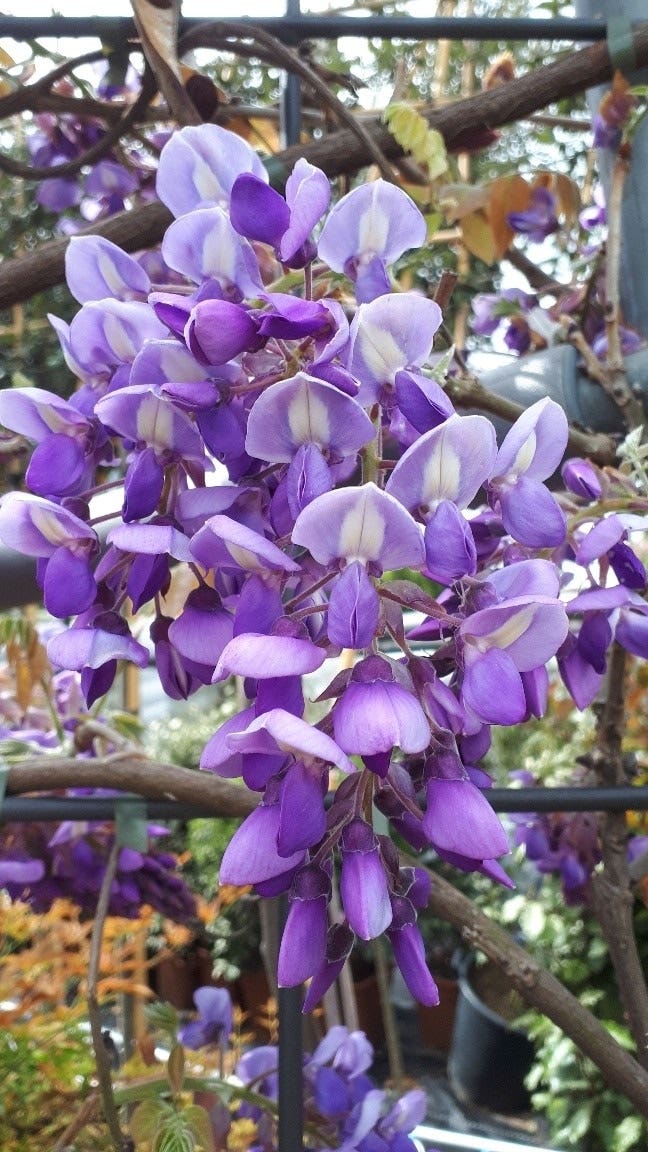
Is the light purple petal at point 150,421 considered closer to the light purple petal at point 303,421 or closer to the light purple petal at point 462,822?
the light purple petal at point 303,421

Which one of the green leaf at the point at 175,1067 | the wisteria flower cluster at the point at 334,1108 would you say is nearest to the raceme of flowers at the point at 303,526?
the green leaf at the point at 175,1067

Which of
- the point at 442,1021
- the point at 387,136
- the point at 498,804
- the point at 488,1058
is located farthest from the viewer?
the point at 442,1021

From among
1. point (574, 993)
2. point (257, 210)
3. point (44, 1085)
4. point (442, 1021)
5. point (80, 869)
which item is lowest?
point (442, 1021)

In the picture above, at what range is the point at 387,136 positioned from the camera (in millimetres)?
628

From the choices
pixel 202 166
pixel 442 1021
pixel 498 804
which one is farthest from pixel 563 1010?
pixel 442 1021

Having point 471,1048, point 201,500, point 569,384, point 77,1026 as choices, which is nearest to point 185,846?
point 471,1048

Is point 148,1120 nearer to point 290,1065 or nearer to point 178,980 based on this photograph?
point 290,1065

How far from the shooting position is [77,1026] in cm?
81

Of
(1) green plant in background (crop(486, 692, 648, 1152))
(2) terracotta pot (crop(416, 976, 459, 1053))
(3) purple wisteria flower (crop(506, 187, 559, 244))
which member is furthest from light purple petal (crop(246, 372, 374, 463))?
(2) terracotta pot (crop(416, 976, 459, 1053))

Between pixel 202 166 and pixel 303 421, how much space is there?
4.7 inches

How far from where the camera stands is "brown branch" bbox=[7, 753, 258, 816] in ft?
1.76

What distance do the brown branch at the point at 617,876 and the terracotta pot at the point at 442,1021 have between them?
238cm

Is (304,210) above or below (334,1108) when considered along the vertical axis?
above

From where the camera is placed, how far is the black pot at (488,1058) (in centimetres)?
233
